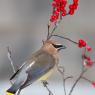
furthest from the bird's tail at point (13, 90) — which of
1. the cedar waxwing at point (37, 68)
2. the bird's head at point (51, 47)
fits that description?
the bird's head at point (51, 47)

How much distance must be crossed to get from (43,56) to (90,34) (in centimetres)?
179

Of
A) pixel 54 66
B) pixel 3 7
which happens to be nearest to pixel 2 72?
pixel 3 7

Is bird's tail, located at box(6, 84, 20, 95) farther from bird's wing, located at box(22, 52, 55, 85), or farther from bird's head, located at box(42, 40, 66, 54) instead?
bird's head, located at box(42, 40, 66, 54)

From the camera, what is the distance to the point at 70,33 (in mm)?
2785

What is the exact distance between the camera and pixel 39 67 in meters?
1.08

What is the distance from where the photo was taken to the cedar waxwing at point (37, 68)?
3.47 feet

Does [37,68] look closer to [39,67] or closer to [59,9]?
[39,67]

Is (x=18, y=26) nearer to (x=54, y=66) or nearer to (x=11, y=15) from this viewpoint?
(x=11, y=15)

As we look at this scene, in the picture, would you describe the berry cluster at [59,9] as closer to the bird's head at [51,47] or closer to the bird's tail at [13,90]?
the bird's head at [51,47]

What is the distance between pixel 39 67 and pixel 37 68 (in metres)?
0.01

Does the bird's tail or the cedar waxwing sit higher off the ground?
the cedar waxwing

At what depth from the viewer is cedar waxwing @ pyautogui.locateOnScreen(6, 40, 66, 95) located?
1058mm

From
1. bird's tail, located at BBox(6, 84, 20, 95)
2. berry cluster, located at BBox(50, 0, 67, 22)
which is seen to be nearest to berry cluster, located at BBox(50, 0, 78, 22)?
berry cluster, located at BBox(50, 0, 67, 22)

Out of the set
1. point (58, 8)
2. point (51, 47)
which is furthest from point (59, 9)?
point (51, 47)
